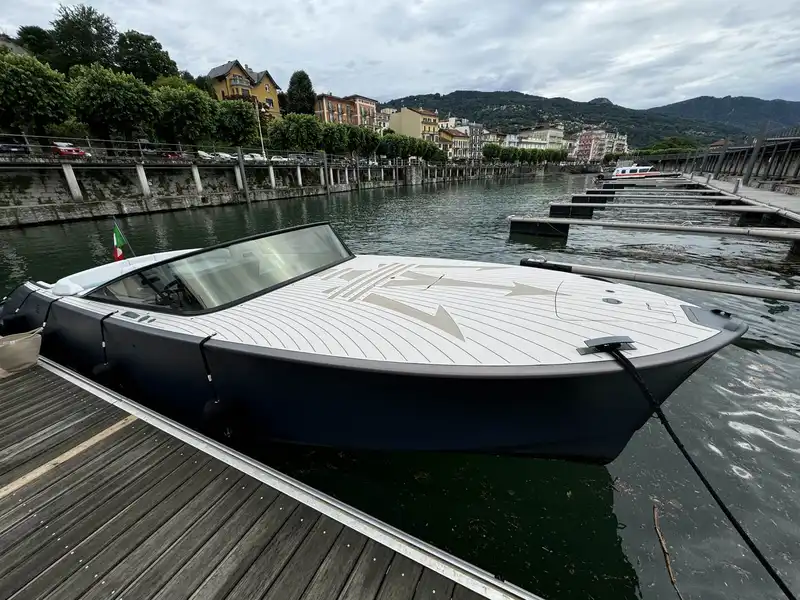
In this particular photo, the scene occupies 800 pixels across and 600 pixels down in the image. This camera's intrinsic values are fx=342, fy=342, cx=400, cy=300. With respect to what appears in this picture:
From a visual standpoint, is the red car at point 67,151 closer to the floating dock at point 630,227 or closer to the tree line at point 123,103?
the tree line at point 123,103

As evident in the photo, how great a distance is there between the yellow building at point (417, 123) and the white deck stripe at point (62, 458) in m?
105

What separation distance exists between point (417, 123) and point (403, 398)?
108449mm

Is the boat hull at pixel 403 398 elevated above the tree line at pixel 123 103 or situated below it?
below

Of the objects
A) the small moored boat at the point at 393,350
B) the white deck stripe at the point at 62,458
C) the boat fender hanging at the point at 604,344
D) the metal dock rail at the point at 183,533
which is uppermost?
the boat fender hanging at the point at 604,344

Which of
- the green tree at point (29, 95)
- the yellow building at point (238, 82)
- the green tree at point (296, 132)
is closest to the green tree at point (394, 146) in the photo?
the green tree at point (296, 132)

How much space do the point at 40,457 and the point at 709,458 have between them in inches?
244

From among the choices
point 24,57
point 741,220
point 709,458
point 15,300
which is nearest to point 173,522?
point 709,458

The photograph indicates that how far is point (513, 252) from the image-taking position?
12.5 m

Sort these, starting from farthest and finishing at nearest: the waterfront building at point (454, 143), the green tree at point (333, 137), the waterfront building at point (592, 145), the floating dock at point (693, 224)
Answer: the waterfront building at point (592, 145)
the waterfront building at point (454, 143)
the green tree at point (333, 137)
the floating dock at point (693, 224)

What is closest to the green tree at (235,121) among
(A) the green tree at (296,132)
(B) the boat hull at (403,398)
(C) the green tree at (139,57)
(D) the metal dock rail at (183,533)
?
(A) the green tree at (296,132)

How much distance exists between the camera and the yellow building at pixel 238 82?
219 ft

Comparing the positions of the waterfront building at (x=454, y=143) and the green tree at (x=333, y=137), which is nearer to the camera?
the green tree at (x=333, y=137)

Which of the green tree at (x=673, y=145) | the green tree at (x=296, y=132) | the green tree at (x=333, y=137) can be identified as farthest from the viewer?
the green tree at (x=673, y=145)

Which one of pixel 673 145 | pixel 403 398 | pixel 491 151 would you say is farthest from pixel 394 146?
pixel 673 145
